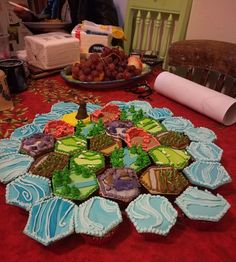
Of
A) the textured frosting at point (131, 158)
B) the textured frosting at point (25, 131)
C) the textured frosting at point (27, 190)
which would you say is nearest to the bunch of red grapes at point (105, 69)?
the textured frosting at point (25, 131)

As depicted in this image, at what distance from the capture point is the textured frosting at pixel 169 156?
0.68 metres

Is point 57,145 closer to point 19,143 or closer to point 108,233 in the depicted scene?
point 19,143

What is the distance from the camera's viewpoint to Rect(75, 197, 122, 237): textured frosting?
0.51 metres

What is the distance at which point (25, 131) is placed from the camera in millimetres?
799

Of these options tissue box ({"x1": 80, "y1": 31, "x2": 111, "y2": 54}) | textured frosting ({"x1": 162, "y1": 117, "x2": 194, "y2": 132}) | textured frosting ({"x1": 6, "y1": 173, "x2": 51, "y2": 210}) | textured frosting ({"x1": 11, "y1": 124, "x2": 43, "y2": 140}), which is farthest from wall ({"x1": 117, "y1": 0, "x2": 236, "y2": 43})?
textured frosting ({"x1": 6, "y1": 173, "x2": 51, "y2": 210})

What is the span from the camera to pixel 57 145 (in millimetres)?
737

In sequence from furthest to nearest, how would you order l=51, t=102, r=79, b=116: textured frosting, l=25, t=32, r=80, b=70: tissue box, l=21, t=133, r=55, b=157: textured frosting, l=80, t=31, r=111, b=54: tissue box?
l=80, t=31, r=111, b=54: tissue box
l=25, t=32, r=80, b=70: tissue box
l=51, t=102, r=79, b=116: textured frosting
l=21, t=133, r=55, b=157: textured frosting

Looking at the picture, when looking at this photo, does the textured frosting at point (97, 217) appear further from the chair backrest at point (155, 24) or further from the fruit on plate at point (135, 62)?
the chair backrest at point (155, 24)

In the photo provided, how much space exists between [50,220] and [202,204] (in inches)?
12.5

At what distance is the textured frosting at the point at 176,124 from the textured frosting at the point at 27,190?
42 cm

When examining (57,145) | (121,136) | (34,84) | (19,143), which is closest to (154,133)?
(121,136)

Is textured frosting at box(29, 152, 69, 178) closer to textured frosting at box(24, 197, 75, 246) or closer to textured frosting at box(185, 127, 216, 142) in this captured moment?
textured frosting at box(24, 197, 75, 246)

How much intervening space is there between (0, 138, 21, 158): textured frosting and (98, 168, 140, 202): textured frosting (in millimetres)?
258

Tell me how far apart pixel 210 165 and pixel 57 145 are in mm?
410
